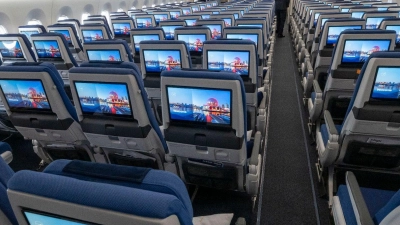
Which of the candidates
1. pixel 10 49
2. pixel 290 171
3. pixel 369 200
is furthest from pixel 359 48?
pixel 10 49

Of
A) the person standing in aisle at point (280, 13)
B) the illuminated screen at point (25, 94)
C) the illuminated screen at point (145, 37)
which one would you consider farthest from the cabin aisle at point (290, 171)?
the person standing in aisle at point (280, 13)

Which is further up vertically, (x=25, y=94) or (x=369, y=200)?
(x=25, y=94)

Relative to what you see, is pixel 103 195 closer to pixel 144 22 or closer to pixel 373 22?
pixel 373 22

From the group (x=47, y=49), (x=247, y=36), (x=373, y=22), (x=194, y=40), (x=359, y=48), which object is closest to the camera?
(x=359, y=48)

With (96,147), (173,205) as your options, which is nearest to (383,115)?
(173,205)

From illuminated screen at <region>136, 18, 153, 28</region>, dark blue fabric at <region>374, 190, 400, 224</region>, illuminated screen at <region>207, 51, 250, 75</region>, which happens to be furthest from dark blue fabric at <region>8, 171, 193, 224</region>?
illuminated screen at <region>136, 18, 153, 28</region>

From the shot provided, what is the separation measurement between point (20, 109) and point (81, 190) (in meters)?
2.13

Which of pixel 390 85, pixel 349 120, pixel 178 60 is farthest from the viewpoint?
pixel 178 60

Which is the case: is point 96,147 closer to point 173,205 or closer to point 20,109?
point 20,109

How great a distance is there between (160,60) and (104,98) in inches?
58.5

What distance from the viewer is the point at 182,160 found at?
238cm

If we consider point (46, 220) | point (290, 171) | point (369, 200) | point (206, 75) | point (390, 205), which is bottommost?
point (290, 171)

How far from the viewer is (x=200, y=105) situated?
1.99 m

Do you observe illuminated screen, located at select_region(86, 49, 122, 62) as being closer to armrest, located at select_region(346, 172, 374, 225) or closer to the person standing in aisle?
armrest, located at select_region(346, 172, 374, 225)
